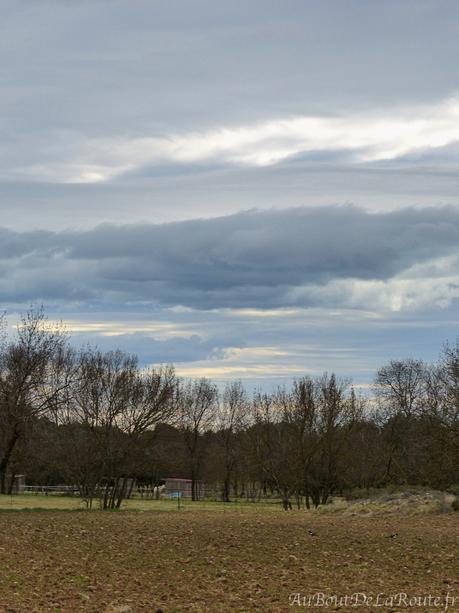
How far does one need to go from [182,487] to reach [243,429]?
1982 centimetres

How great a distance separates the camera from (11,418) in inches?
1447

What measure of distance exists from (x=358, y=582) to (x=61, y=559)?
21.9 ft

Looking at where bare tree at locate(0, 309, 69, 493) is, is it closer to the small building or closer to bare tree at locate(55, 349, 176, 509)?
bare tree at locate(55, 349, 176, 509)

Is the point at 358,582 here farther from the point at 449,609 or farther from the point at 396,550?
the point at 396,550

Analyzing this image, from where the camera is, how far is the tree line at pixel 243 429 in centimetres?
3975

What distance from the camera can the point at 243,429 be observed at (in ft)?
285

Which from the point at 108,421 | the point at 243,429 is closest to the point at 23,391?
the point at 108,421

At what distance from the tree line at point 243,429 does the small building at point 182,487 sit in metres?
8.02

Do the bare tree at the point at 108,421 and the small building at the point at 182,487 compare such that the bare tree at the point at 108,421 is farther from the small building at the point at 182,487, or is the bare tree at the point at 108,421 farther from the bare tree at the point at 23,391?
the small building at the point at 182,487

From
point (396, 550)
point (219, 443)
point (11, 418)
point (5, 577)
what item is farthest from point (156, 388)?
point (219, 443)

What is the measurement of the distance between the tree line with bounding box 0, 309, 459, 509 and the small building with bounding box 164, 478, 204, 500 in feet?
26.3

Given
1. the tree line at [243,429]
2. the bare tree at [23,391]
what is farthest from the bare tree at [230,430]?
the bare tree at [23,391]

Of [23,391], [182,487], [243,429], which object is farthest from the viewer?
[182,487]

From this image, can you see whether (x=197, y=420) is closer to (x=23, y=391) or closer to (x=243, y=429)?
(x=243, y=429)
